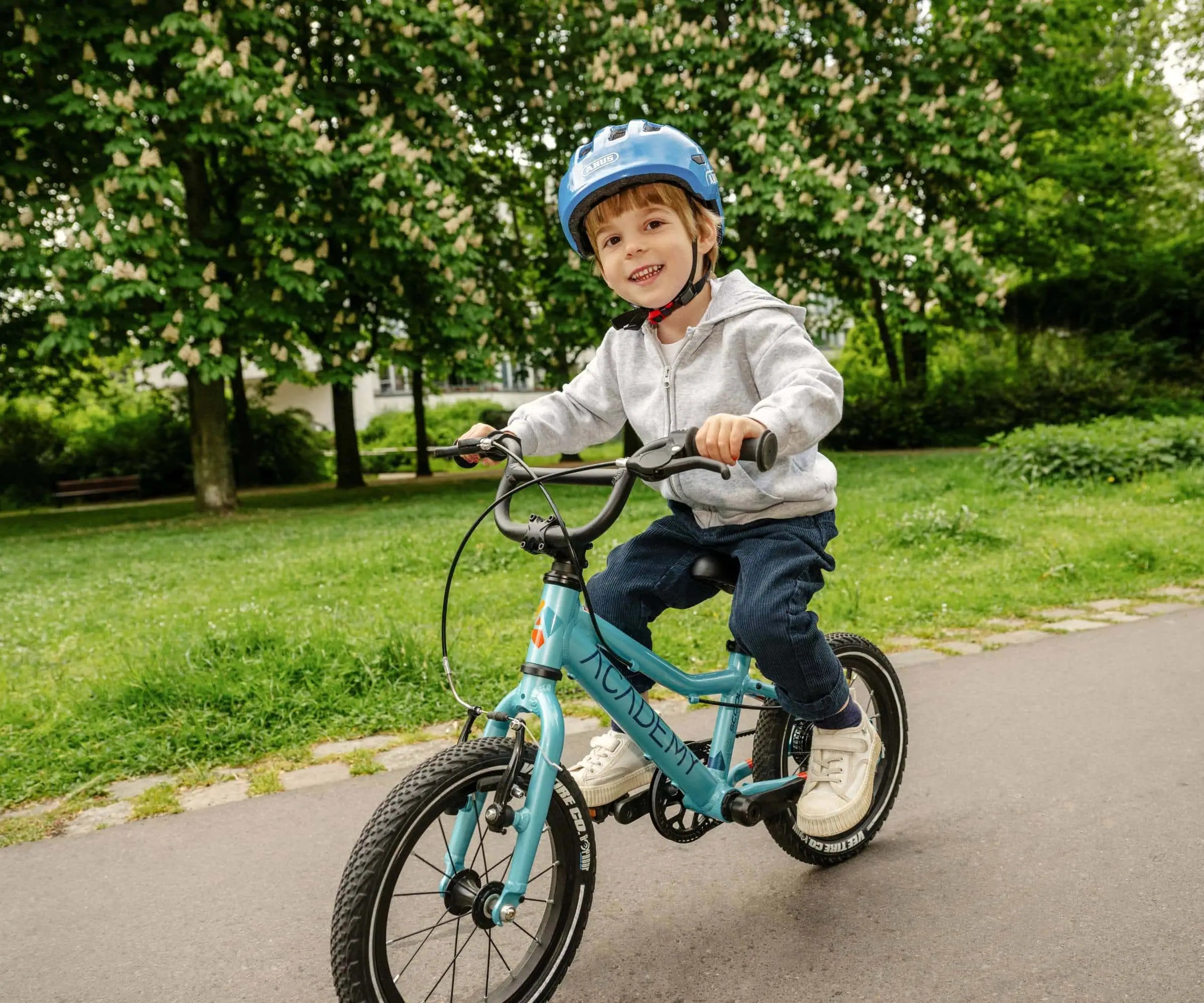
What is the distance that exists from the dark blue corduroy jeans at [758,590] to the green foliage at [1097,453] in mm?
9274

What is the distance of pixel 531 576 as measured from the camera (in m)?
7.21

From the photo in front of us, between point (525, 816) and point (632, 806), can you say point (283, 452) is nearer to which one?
point (632, 806)

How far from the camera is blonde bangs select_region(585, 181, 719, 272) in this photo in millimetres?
2498

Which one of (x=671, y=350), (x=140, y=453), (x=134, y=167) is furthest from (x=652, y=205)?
(x=140, y=453)

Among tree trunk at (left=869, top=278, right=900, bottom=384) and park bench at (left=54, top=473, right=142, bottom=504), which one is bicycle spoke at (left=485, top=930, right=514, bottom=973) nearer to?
tree trunk at (left=869, top=278, right=900, bottom=384)

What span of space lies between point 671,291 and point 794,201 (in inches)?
484

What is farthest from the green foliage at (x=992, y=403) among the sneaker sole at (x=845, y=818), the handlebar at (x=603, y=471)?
the handlebar at (x=603, y=471)

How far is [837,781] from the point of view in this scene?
2.85m

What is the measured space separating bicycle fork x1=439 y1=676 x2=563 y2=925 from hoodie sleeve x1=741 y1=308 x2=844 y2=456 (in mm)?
755

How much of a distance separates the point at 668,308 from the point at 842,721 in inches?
48.4

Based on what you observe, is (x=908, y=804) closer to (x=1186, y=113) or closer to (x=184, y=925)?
(x=184, y=925)

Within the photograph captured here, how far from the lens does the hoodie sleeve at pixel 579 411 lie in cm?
274

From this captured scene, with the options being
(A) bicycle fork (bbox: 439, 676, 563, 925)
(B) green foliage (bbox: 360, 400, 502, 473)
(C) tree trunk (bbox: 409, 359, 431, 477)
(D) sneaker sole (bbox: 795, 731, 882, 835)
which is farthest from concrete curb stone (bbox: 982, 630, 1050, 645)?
(B) green foliage (bbox: 360, 400, 502, 473)

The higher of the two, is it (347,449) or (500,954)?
(347,449)
